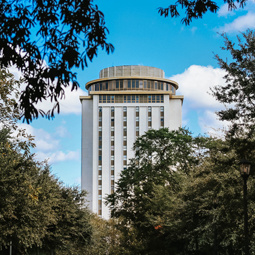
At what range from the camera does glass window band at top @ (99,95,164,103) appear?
153500 millimetres

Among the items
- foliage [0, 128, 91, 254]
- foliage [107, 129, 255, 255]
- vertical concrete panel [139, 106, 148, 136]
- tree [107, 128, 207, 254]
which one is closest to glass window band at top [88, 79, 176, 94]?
vertical concrete panel [139, 106, 148, 136]

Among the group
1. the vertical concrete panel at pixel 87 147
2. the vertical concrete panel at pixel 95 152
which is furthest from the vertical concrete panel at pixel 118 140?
the vertical concrete panel at pixel 87 147

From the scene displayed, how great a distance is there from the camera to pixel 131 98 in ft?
505

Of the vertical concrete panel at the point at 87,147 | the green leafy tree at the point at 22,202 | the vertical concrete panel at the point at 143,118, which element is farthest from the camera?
the vertical concrete panel at the point at 143,118

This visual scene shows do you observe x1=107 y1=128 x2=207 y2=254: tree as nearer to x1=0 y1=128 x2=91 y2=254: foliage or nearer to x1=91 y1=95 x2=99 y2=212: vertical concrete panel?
x1=0 y1=128 x2=91 y2=254: foliage

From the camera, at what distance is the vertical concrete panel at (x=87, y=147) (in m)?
148

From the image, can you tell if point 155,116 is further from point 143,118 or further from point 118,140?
point 118,140

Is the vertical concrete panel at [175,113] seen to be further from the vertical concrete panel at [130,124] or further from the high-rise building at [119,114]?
the vertical concrete panel at [130,124]

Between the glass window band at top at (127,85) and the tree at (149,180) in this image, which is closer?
the tree at (149,180)

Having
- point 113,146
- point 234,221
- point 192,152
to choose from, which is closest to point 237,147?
point 234,221

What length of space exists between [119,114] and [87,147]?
13.6 m

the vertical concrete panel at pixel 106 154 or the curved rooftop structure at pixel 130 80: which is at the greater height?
the curved rooftop structure at pixel 130 80

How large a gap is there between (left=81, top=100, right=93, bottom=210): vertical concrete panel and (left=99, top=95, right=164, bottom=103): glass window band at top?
586 cm

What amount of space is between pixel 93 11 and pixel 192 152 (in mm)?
39928
